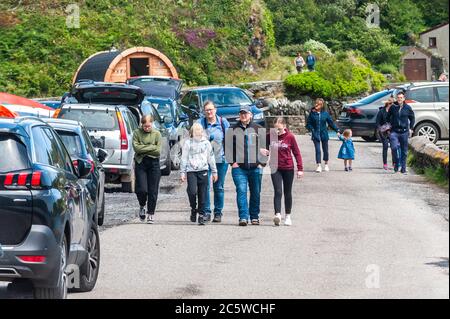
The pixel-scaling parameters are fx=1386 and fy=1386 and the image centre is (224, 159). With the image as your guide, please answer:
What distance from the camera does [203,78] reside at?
188 feet

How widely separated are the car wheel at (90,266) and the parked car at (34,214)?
0.93 m

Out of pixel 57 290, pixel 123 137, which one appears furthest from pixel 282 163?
pixel 57 290

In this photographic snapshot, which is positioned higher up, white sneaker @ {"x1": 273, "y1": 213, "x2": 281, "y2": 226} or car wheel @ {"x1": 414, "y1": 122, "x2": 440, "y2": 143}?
car wheel @ {"x1": 414, "y1": 122, "x2": 440, "y2": 143}

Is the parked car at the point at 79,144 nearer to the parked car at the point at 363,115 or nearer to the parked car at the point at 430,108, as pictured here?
the parked car at the point at 430,108

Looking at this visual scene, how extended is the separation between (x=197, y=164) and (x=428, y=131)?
50.6 feet

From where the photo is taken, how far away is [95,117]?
2464 centimetres

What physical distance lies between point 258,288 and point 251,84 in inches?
1733

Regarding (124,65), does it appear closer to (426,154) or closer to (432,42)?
(426,154)

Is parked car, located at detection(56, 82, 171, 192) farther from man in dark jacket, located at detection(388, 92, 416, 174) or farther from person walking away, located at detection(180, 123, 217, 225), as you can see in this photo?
man in dark jacket, located at detection(388, 92, 416, 174)

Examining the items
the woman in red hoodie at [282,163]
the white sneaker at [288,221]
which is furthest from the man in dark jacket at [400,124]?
the white sneaker at [288,221]

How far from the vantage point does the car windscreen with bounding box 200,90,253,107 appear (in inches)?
1415

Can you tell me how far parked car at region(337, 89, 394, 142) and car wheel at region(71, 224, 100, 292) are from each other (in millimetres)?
23805

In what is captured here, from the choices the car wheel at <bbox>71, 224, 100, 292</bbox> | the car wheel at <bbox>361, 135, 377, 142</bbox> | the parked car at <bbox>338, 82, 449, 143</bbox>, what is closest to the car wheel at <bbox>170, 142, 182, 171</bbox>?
the parked car at <bbox>338, 82, 449, 143</bbox>
